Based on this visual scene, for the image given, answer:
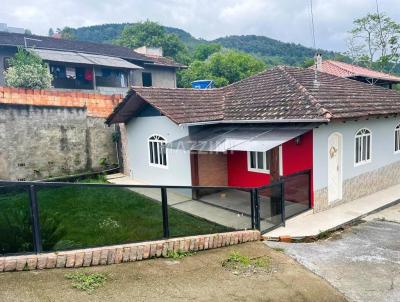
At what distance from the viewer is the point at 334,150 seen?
14156mm

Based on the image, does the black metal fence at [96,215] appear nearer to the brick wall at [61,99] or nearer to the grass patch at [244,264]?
the grass patch at [244,264]

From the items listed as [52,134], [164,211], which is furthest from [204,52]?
[164,211]

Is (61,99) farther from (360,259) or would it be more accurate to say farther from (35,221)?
(360,259)

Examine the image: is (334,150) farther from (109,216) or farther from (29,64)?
(29,64)

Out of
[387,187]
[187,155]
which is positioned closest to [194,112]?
[187,155]

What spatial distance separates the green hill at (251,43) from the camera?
93.3 m

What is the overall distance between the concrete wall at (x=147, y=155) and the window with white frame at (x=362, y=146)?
7957mm

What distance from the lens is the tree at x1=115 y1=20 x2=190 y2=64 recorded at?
205ft

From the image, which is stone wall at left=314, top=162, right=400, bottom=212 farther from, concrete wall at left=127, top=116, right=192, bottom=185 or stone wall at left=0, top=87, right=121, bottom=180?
stone wall at left=0, top=87, right=121, bottom=180

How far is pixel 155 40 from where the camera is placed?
62938 mm

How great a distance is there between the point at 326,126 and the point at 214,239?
24.3ft

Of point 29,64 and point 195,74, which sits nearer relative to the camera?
point 29,64

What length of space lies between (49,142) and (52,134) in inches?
19.2

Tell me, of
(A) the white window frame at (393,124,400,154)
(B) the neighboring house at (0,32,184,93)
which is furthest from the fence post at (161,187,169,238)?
(B) the neighboring house at (0,32,184,93)
